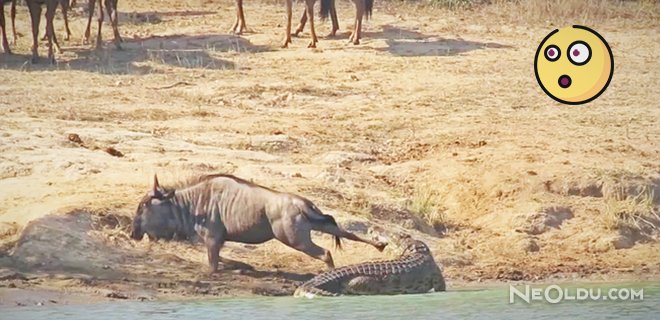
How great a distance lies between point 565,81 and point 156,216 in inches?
200

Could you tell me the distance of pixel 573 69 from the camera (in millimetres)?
13523

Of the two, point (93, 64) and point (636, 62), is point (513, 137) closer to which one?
point (636, 62)

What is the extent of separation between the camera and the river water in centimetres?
992

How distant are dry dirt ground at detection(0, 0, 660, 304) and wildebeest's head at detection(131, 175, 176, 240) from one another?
18 centimetres

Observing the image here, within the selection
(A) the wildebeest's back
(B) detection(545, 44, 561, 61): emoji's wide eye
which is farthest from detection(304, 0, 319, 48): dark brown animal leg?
(A) the wildebeest's back

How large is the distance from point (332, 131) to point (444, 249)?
3139mm

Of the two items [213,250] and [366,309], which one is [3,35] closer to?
[213,250]

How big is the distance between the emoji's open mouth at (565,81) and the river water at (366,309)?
3.86 meters

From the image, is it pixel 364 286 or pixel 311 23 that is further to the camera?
pixel 311 23

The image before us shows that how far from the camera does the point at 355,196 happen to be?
41.2 feet

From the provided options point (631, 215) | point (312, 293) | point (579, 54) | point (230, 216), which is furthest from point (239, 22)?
point (312, 293)

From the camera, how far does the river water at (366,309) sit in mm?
9922

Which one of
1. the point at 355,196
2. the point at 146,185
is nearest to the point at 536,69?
the point at 355,196

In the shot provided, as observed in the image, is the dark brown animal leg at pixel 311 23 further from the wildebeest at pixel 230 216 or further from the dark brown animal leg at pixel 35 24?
the wildebeest at pixel 230 216
